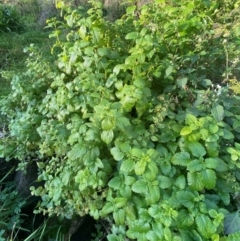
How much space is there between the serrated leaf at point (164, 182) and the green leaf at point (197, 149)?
0.14m

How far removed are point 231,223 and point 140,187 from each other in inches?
15.0

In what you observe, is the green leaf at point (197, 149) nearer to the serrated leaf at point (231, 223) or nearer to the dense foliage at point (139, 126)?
the dense foliage at point (139, 126)

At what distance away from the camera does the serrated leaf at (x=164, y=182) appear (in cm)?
132

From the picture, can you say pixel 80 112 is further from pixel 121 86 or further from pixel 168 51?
pixel 168 51

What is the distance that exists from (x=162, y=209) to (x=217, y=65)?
111 cm

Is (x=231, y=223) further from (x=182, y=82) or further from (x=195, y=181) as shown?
(x=182, y=82)

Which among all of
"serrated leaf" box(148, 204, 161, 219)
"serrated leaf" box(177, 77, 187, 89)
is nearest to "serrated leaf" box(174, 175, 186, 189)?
"serrated leaf" box(148, 204, 161, 219)

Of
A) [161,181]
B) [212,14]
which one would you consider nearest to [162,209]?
[161,181]

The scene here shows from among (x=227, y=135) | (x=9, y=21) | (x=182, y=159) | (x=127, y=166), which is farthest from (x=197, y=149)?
(x=9, y=21)

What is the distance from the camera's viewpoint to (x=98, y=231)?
1.77 meters

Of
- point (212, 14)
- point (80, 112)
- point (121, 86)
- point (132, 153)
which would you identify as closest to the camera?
point (132, 153)

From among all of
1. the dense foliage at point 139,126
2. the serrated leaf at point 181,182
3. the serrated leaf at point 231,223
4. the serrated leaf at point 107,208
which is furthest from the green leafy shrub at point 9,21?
the serrated leaf at point 231,223

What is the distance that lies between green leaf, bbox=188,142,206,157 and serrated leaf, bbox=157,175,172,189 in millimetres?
139

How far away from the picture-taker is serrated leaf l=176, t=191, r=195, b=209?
129 centimetres
